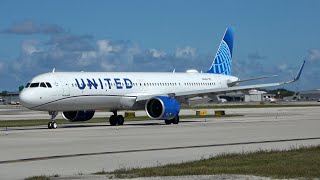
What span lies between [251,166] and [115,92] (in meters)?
30.5

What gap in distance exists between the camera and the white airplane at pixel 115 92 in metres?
43.8

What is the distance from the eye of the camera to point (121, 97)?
48.6m

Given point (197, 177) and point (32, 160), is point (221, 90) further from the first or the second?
point (197, 177)

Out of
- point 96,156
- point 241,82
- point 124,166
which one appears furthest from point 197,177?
point 241,82

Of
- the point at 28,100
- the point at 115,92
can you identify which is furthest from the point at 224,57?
the point at 28,100

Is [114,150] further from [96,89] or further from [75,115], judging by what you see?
[75,115]

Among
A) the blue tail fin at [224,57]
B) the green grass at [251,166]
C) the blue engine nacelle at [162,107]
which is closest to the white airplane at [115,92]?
the blue engine nacelle at [162,107]

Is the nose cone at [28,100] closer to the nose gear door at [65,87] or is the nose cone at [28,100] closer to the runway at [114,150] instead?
the nose gear door at [65,87]

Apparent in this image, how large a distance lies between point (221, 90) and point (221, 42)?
1151cm

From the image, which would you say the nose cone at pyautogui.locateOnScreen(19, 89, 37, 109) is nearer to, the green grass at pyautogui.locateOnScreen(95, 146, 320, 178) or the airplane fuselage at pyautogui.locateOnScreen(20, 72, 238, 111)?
the airplane fuselage at pyautogui.locateOnScreen(20, 72, 238, 111)

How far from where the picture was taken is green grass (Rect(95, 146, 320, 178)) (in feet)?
53.6

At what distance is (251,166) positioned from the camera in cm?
1800

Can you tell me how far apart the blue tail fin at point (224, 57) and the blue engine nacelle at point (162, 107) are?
12943 millimetres

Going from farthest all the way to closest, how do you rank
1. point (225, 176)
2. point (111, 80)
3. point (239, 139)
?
1. point (111, 80)
2. point (239, 139)
3. point (225, 176)
